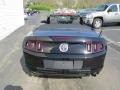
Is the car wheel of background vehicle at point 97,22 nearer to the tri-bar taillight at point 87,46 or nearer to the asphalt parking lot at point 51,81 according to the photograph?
the asphalt parking lot at point 51,81

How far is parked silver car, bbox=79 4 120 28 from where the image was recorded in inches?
869

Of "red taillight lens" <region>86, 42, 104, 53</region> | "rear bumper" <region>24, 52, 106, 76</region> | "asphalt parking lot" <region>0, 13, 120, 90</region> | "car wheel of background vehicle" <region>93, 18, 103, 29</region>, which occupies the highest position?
"red taillight lens" <region>86, 42, 104, 53</region>

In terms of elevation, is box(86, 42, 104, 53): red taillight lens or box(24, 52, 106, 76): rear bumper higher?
box(86, 42, 104, 53): red taillight lens

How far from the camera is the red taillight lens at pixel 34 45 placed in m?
6.27

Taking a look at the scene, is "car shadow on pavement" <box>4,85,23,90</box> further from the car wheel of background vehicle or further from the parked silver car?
the car wheel of background vehicle

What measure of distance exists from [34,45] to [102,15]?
1665cm

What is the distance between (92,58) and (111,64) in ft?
9.45

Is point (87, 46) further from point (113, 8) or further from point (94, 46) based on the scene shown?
point (113, 8)

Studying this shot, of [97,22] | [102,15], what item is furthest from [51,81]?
[102,15]

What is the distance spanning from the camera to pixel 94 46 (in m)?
6.25

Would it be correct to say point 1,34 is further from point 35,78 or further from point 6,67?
point 35,78

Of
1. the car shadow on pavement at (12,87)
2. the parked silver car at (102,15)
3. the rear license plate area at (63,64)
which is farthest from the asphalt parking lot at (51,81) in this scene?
the parked silver car at (102,15)

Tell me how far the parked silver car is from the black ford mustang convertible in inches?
614

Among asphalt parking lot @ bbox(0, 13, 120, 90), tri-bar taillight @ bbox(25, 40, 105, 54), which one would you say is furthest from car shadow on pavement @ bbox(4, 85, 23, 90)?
tri-bar taillight @ bbox(25, 40, 105, 54)
